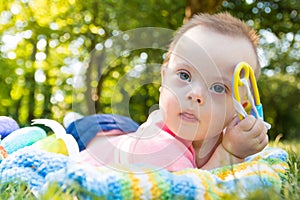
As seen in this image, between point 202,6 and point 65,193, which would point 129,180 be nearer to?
point 65,193

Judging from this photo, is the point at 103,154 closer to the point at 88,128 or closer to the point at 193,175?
the point at 88,128

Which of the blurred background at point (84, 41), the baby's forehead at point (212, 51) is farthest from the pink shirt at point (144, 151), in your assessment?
the blurred background at point (84, 41)

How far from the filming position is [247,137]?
1465 mm

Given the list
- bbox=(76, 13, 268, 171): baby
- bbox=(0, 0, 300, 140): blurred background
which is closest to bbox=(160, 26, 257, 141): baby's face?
bbox=(76, 13, 268, 171): baby

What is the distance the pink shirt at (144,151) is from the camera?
4.46ft

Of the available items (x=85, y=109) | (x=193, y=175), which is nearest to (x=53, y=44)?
(x=85, y=109)

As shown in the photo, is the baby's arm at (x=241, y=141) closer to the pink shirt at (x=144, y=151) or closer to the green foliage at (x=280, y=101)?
the pink shirt at (x=144, y=151)

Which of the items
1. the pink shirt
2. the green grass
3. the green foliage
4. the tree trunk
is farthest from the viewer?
the green foliage

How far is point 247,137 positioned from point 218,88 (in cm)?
17

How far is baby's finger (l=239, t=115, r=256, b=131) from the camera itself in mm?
1457

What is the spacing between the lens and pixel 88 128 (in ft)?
5.28

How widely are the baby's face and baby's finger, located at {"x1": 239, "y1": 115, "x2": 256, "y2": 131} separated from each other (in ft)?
0.23

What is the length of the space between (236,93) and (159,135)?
26 cm

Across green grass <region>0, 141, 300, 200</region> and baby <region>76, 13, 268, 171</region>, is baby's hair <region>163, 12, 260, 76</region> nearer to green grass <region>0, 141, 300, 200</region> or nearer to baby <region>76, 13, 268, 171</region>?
baby <region>76, 13, 268, 171</region>
